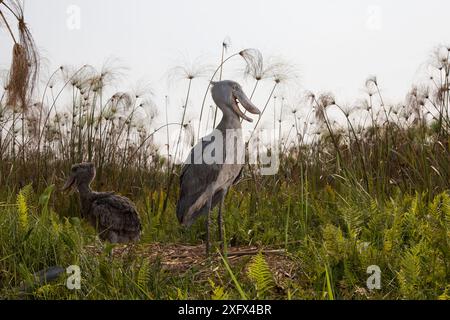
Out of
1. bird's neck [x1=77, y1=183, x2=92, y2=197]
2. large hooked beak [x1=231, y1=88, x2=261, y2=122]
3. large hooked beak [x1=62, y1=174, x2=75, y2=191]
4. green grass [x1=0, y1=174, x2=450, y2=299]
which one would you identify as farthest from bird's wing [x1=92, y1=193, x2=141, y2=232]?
large hooked beak [x1=231, y1=88, x2=261, y2=122]

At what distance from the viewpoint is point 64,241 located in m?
4.79

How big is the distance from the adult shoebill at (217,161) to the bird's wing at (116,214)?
519 mm

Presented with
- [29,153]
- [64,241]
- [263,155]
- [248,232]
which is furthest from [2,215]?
[263,155]

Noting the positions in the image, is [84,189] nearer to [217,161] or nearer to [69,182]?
[69,182]

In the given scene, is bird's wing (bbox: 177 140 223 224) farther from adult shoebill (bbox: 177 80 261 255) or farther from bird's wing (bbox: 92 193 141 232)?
bird's wing (bbox: 92 193 141 232)

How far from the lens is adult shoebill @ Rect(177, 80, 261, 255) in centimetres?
575

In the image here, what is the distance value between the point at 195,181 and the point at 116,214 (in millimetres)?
1006

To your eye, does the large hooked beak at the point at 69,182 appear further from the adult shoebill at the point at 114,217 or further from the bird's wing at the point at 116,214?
the bird's wing at the point at 116,214

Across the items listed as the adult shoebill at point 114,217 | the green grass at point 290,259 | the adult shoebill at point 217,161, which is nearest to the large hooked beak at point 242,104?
the adult shoebill at point 217,161

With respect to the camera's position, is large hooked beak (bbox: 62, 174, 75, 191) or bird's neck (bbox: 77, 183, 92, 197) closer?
bird's neck (bbox: 77, 183, 92, 197)

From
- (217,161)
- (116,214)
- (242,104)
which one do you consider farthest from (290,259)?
(116,214)

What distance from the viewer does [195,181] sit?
19.4 ft

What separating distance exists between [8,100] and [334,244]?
3350 mm
